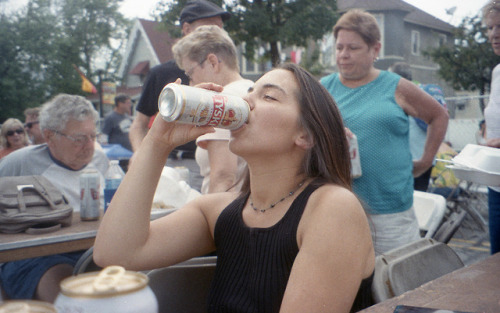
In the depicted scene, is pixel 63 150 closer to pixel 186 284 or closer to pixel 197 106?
pixel 186 284

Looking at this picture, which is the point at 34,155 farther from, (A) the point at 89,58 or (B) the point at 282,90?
(A) the point at 89,58

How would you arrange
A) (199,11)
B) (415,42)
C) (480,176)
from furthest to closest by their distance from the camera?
(415,42) → (199,11) → (480,176)

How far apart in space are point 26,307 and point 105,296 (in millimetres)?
80

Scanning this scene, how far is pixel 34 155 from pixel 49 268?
75cm

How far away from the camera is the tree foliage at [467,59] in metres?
15.3

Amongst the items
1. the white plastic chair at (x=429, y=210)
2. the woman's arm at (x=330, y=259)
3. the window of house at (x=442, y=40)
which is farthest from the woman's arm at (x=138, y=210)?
the window of house at (x=442, y=40)

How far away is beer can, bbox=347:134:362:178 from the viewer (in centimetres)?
232

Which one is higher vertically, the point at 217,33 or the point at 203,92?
the point at 217,33

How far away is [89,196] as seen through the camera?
238 cm

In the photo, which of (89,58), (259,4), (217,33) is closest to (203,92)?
(217,33)

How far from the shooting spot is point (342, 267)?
121 cm

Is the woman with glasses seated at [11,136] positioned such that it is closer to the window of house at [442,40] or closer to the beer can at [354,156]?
the beer can at [354,156]

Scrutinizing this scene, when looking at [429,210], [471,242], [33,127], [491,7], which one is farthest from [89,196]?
[471,242]

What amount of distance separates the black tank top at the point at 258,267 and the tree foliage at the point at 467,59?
14.9 meters
